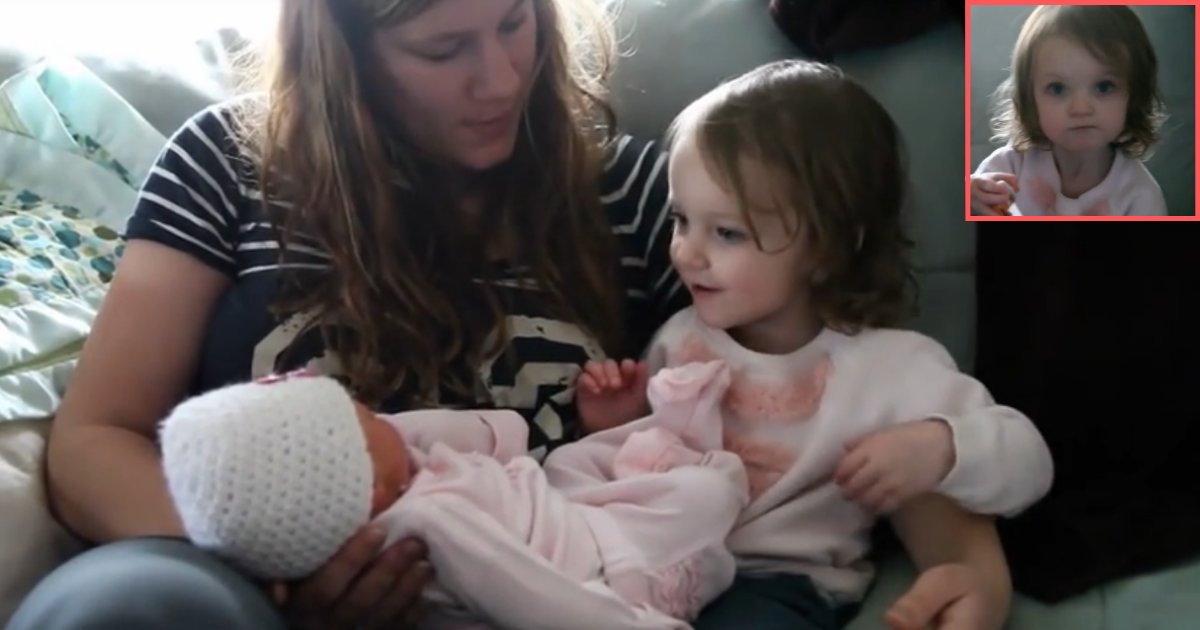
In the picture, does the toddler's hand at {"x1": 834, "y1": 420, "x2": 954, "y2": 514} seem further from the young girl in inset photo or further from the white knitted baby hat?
the white knitted baby hat

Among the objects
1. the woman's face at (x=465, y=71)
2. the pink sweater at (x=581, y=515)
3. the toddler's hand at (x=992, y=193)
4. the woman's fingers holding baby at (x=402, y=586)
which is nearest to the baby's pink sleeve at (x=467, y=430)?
the pink sweater at (x=581, y=515)

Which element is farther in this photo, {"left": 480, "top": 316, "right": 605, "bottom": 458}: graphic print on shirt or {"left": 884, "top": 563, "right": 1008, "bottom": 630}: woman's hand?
{"left": 480, "top": 316, "right": 605, "bottom": 458}: graphic print on shirt

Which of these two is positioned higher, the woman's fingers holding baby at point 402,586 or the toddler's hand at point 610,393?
the toddler's hand at point 610,393

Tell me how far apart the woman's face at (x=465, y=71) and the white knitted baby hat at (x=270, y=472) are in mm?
341

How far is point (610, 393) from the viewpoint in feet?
4.06

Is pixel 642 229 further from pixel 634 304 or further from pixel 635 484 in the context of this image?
pixel 635 484

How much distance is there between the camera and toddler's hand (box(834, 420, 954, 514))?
112 centimetres

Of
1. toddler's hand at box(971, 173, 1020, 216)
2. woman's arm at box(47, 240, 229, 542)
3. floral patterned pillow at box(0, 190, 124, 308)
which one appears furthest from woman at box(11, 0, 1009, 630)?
toddler's hand at box(971, 173, 1020, 216)

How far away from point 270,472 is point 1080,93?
78cm

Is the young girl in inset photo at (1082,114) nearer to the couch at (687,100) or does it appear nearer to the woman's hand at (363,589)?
the couch at (687,100)

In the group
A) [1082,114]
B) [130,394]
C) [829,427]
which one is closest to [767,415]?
[829,427]

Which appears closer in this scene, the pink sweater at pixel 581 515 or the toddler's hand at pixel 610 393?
the pink sweater at pixel 581 515

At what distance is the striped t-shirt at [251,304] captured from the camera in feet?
4.00

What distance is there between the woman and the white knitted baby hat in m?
0.17
